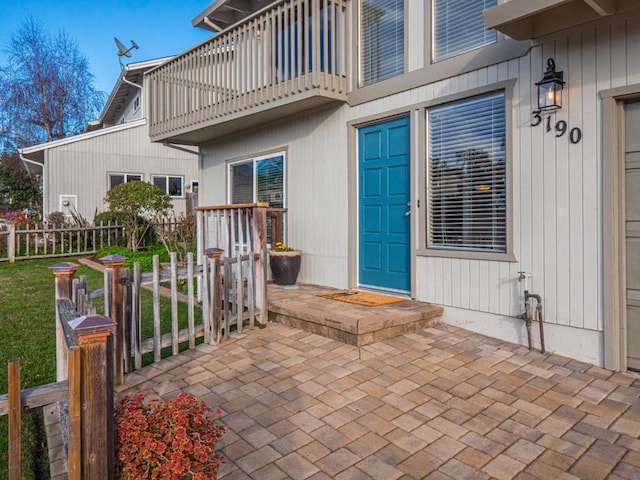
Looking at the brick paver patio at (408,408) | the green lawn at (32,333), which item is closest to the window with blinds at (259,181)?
the green lawn at (32,333)

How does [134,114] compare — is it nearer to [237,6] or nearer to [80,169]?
[80,169]

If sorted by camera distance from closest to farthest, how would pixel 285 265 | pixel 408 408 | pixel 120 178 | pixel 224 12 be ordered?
pixel 408 408
pixel 285 265
pixel 224 12
pixel 120 178

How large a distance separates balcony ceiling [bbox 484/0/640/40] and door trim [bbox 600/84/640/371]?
0.59 meters

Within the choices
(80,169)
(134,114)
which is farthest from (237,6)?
(134,114)

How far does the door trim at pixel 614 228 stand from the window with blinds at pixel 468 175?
86 cm

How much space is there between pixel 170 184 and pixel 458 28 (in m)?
13.3

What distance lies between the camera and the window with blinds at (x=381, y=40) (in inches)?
208

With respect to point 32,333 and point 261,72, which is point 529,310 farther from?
point 32,333

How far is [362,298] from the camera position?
518 cm

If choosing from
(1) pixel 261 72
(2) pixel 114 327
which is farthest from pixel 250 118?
(2) pixel 114 327

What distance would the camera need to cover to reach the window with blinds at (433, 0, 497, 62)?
14.7 feet

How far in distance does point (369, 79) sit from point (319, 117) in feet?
2.99

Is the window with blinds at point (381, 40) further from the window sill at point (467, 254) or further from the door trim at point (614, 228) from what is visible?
the door trim at point (614, 228)

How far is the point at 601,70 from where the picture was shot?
3.64 metres
